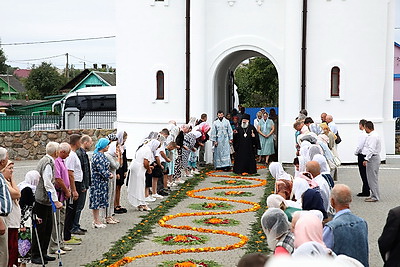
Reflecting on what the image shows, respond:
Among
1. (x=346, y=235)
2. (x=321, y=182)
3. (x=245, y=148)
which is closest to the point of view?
(x=346, y=235)

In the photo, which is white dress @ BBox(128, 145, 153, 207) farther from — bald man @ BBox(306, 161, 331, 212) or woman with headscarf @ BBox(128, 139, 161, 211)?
bald man @ BBox(306, 161, 331, 212)

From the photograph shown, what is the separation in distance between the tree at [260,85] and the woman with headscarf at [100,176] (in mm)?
30003

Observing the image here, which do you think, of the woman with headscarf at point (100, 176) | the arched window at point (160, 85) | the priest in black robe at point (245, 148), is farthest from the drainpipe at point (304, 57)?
the woman with headscarf at point (100, 176)

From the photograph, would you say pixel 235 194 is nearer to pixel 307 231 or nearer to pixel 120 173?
pixel 120 173

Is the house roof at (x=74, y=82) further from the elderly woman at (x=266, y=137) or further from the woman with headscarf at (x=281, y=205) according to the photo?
the woman with headscarf at (x=281, y=205)

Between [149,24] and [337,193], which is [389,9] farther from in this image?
[337,193]

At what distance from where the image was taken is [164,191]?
642 inches

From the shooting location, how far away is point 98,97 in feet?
136

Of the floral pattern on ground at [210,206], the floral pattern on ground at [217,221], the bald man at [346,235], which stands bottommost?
the floral pattern on ground at [217,221]

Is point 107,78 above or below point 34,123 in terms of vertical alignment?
above

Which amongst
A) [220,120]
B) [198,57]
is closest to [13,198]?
→ [220,120]

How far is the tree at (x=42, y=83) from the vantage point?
6894 cm

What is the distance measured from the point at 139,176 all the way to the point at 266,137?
8845mm

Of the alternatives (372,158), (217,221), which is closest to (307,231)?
(217,221)
